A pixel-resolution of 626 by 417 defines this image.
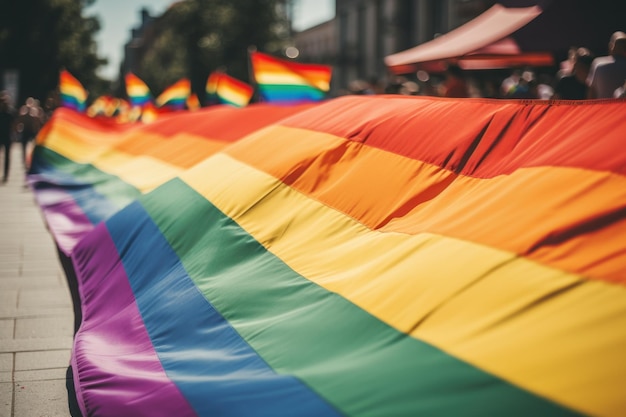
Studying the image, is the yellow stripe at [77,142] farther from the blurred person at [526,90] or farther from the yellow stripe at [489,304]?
the yellow stripe at [489,304]

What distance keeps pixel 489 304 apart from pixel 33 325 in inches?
145

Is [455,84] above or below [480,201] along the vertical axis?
below

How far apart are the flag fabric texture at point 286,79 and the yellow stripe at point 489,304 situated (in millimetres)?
7471

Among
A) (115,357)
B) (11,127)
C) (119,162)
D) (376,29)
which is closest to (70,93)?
(11,127)

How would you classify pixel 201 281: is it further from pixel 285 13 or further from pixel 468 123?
pixel 285 13

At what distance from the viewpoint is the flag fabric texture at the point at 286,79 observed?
11016mm

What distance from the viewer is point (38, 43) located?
40.8 meters

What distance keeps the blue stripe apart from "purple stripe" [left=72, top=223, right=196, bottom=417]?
0.06m

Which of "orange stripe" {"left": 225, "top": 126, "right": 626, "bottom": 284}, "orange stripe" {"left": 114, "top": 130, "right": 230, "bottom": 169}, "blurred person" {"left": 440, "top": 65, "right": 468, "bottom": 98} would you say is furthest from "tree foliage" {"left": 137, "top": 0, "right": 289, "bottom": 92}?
"orange stripe" {"left": 225, "top": 126, "right": 626, "bottom": 284}

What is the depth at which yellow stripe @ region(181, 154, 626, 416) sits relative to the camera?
1987mm

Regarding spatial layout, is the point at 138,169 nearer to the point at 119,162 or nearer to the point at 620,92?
the point at 119,162

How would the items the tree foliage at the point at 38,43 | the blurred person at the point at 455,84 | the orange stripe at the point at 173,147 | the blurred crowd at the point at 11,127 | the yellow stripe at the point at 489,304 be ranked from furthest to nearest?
the tree foliage at the point at 38,43
the blurred crowd at the point at 11,127
the orange stripe at the point at 173,147
the blurred person at the point at 455,84
the yellow stripe at the point at 489,304

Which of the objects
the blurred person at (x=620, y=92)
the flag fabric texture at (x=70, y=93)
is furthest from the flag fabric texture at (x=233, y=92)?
the blurred person at (x=620, y=92)

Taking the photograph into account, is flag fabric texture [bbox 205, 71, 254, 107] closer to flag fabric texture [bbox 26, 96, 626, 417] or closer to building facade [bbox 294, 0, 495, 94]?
flag fabric texture [bbox 26, 96, 626, 417]
